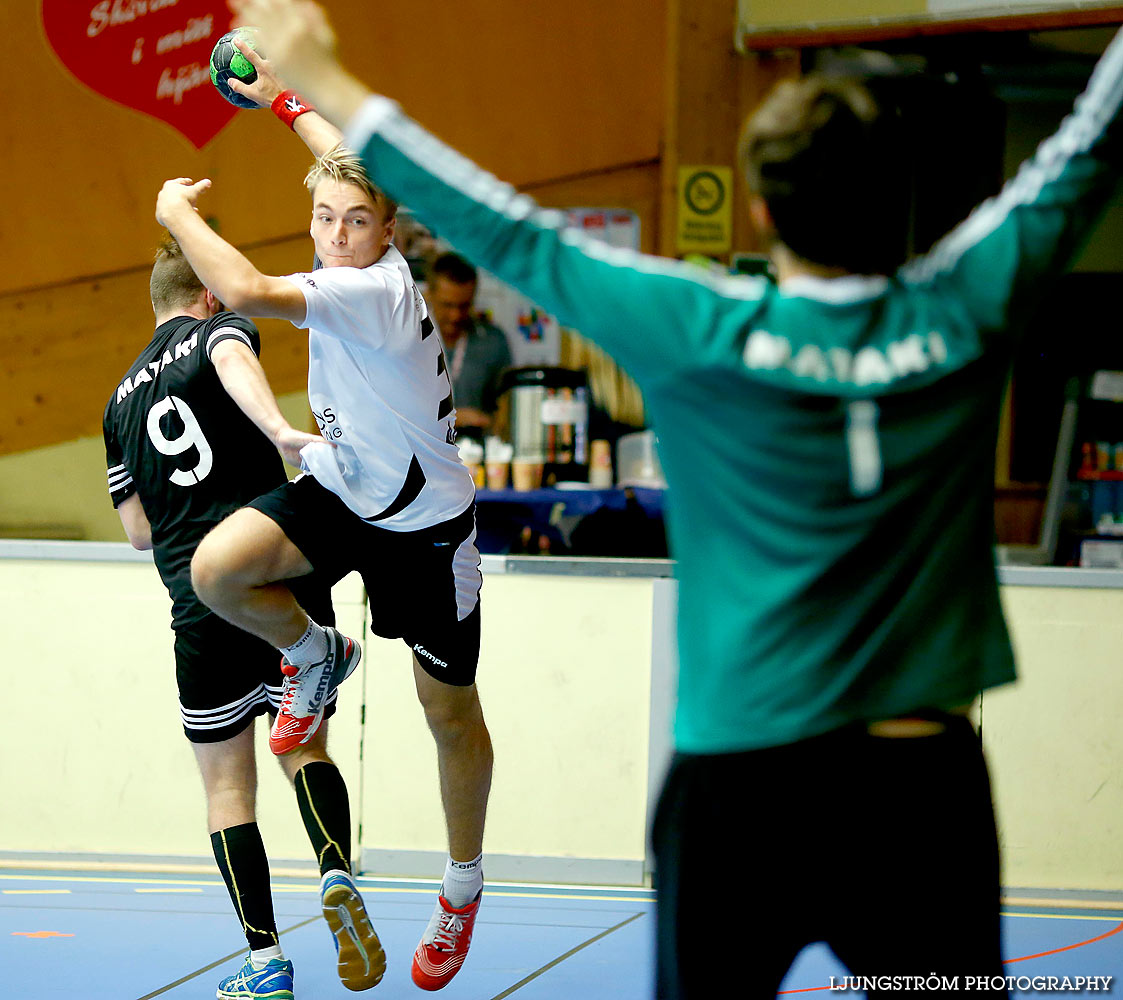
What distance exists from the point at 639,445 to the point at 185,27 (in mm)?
3226

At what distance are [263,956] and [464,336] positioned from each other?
3.99m

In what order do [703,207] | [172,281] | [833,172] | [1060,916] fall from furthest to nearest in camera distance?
[703,207], [1060,916], [172,281], [833,172]

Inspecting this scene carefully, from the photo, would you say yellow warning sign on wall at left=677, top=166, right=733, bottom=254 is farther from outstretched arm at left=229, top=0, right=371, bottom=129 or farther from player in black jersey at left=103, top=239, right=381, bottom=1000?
outstretched arm at left=229, top=0, right=371, bottom=129

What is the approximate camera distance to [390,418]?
2881 millimetres

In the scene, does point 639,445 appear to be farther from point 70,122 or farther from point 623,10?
point 70,122

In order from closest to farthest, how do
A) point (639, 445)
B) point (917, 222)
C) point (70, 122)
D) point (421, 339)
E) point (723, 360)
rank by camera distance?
1. point (723, 360)
2. point (421, 339)
3. point (639, 445)
4. point (70, 122)
5. point (917, 222)

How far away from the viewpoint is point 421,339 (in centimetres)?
288

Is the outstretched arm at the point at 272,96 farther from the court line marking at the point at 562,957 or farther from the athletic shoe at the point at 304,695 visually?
the court line marking at the point at 562,957

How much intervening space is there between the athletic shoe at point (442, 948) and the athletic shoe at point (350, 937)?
20cm

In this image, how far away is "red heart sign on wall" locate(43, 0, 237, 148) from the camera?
6.59 metres

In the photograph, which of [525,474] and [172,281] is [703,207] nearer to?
[525,474]

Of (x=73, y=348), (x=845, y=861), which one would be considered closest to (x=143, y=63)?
(x=73, y=348)

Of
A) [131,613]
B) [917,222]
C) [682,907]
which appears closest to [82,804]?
[131,613]

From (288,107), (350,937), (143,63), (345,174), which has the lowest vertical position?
(350,937)
